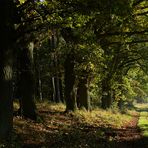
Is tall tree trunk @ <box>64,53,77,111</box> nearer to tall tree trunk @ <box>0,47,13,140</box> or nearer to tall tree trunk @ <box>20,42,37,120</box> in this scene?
tall tree trunk @ <box>20,42,37,120</box>

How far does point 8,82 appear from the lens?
A: 47.3 ft

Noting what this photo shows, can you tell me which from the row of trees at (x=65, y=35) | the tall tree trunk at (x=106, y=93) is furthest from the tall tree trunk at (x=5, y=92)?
the tall tree trunk at (x=106, y=93)

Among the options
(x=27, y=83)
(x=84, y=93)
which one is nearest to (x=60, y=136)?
(x=27, y=83)

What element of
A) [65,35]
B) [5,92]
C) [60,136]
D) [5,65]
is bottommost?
[60,136]

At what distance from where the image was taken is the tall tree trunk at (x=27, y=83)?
21031mm

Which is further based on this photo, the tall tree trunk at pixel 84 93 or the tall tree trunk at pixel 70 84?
the tall tree trunk at pixel 84 93

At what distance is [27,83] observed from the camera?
21.2 metres

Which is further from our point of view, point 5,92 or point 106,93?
point 106,93

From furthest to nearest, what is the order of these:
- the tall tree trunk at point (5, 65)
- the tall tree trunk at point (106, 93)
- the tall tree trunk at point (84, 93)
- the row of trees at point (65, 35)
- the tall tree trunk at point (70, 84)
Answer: the tall tree trunk at point (106, 93), the tall tree trunk at point (84, 93), the tall tree trunk at point (70, 84), the row of trees at point (65, 35), the tall tree trunk at point (5, 65)

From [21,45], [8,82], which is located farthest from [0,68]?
[21,45]

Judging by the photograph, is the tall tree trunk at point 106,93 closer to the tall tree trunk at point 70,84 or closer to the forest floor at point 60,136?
the tall tree trunk at point 70,84

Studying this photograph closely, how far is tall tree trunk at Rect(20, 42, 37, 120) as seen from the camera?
2103 cm

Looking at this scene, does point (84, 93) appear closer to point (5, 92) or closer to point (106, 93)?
point (106, 93)

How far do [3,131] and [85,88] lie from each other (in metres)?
18.4
